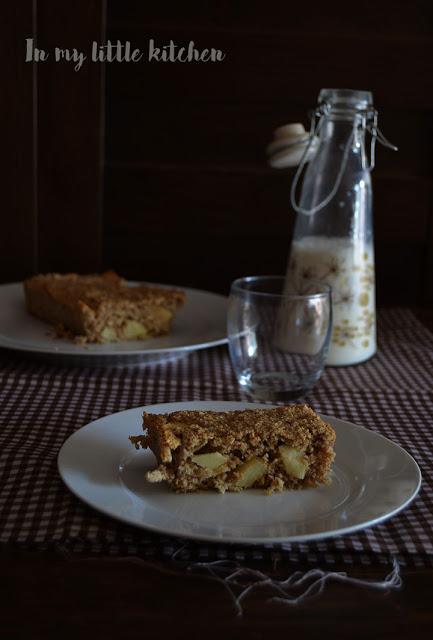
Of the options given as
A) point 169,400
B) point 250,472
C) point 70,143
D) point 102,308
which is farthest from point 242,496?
point 70,143

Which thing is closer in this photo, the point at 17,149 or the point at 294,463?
the point at 294,463

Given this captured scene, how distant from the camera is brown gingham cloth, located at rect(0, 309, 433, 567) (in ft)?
2.24

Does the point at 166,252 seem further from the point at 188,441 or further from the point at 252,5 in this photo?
the point at 188,441

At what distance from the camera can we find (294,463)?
0.76m

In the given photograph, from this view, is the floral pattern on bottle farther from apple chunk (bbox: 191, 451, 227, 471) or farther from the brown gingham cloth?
apple chunk (bbox: 191, 451, 227, 471)

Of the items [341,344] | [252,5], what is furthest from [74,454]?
[252,5]

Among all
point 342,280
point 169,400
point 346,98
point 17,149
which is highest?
point 346,98

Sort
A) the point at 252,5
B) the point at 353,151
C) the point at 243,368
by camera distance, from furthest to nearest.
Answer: the point at 252,5
the point at 353,151
the point at 243,368

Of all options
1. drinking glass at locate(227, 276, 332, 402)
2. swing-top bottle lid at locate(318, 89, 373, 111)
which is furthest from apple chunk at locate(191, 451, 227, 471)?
swing-top bottle lid at locate(318, 89, 373, 111)

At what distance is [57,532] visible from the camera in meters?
0.69

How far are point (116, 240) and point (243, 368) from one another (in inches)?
25.2

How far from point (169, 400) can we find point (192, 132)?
0.71 meters

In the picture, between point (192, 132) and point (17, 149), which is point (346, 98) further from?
point (17, 149)

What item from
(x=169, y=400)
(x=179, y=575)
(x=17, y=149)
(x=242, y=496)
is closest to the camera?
(x=179, y=575)
